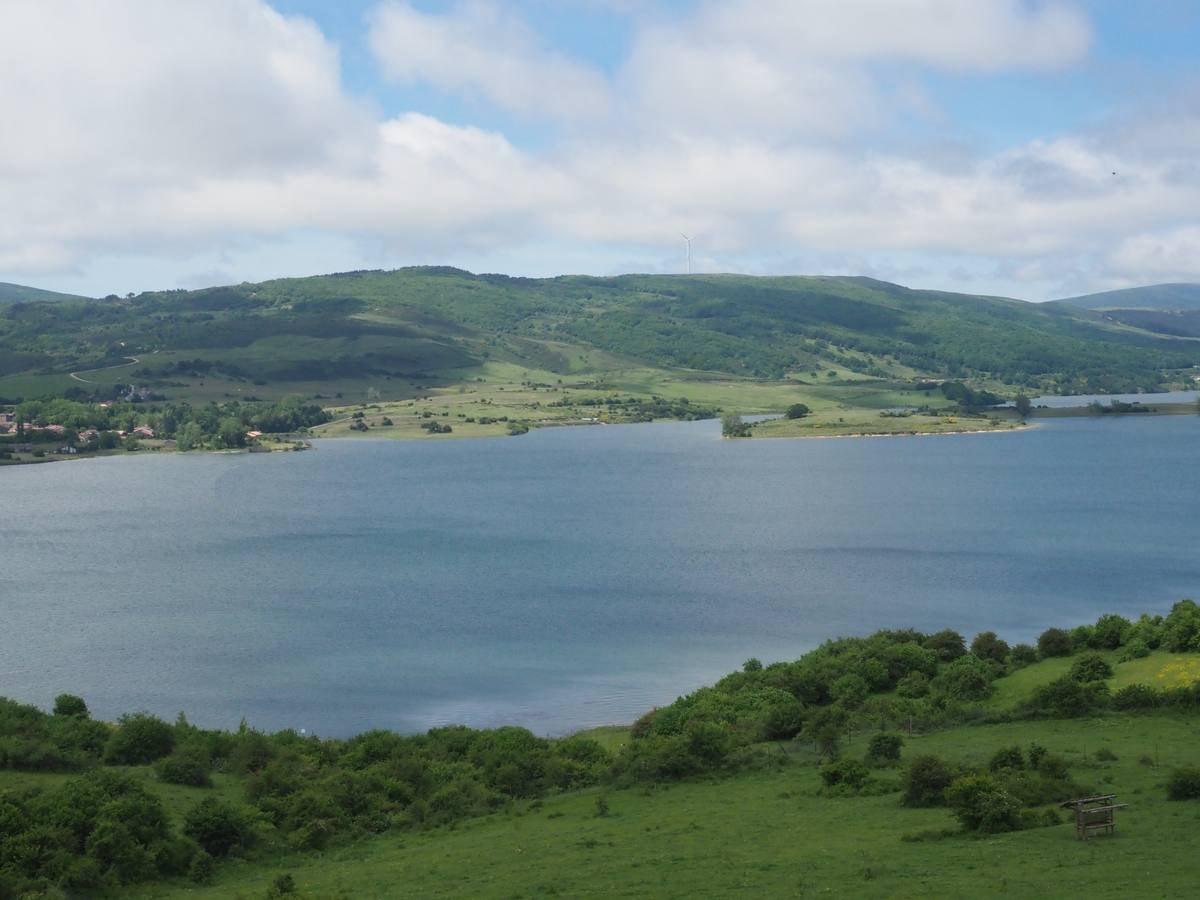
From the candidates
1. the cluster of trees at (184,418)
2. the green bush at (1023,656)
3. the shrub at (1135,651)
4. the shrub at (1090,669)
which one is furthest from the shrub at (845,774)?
the cluster of trees at (184,418)

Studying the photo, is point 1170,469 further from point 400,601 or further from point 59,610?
point 59,610

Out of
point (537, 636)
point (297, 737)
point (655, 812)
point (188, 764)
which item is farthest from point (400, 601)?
point (655, 812)

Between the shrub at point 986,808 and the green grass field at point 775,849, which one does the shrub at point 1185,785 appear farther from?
the shrub at point 986,808

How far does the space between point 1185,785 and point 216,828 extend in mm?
18233

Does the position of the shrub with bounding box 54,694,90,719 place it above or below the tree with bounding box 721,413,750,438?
below

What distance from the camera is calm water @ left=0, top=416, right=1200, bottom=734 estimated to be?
157 ft

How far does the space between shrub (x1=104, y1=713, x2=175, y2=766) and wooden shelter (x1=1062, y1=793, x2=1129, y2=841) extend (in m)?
21.2

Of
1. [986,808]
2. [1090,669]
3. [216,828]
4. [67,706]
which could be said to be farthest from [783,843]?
[67,706]

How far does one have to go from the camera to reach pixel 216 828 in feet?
82.7

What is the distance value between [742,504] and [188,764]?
70.0m

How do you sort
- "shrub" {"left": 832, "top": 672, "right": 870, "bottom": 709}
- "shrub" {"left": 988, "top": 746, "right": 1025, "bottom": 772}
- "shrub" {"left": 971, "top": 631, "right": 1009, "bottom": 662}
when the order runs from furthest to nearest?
"shrub" {"left": 971, "top": 631, "right": 1009, "bottom": 662}
"shrub" {"left": 832, "top": 672, "right": 870, "bottom": 709}
"shrub" {"left": 988, "top": 746, "right": 1025, "bottom": 772}

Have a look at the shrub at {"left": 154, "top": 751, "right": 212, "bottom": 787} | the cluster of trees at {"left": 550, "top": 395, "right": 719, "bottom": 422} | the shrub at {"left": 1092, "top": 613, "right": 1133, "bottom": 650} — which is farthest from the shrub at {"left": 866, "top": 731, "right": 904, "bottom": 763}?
the cluster of trees at {"left": 550, "top": 395, "right": 719, "bottom": 422}

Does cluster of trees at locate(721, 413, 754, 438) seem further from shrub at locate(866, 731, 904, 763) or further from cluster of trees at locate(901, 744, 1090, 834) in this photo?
cluster of trees at locate(901, 744, 1090, 834)

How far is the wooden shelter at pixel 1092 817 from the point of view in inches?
825
